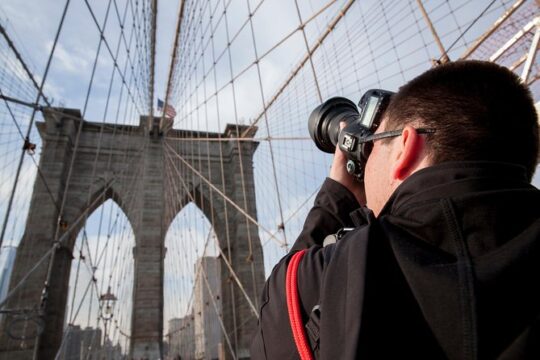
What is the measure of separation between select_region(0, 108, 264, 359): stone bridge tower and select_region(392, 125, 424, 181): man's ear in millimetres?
5367

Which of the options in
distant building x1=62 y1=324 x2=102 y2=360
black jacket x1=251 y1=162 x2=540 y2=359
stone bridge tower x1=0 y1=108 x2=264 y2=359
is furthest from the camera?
stone bridge tower x1=0 y1=108 x2=264 y2=359

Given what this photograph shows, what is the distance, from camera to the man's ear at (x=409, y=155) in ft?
0.98

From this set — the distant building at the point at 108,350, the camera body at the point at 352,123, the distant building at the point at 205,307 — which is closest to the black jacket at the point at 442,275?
the camera body at the point at 352,123

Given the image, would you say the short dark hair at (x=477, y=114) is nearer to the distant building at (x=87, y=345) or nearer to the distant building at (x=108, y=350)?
the distant building at (x=87, y=345)

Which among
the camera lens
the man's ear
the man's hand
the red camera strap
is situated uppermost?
the camera lens

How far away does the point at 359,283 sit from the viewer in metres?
0.23

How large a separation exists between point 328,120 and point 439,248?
1.03 ft

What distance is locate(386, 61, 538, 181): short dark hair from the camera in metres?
0.28

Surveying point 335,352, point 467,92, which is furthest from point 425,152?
point 335,352

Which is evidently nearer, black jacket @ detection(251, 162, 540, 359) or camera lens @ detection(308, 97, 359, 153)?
black jacket @ detection(251, 162, 540, 359)

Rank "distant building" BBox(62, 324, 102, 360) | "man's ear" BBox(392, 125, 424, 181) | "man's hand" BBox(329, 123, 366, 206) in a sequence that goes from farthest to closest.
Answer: "distant building" BBox(62, 324, 102, 360) < "man's hand" BBox(329, 123, 366, 206) < "man's ear" BBox(392, 125, 424, 181)

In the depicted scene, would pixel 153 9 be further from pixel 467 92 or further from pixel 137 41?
pixel 467 92

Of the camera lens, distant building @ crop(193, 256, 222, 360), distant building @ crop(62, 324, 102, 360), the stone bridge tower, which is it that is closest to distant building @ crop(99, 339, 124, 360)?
distant building @ crop(62, 324, 102, 360)

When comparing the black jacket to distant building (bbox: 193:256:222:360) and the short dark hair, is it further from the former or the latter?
distant building (bbox: 193:256:222:360)
